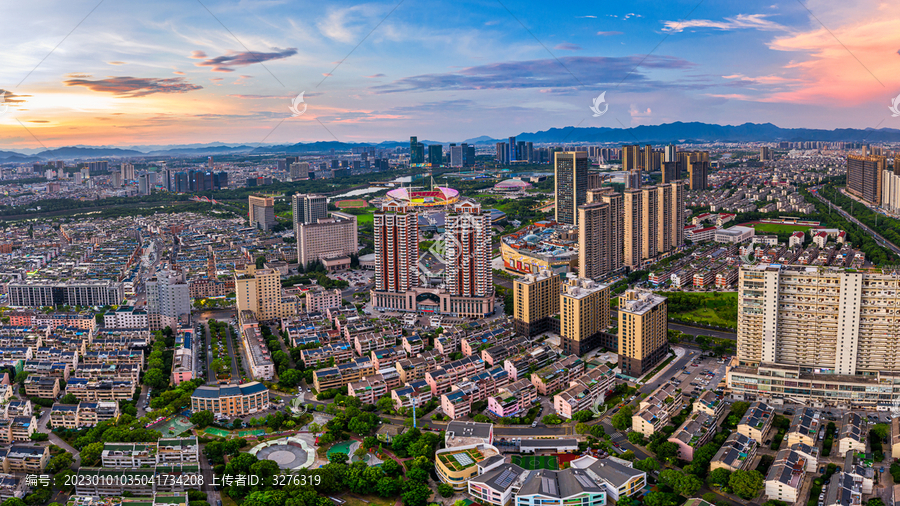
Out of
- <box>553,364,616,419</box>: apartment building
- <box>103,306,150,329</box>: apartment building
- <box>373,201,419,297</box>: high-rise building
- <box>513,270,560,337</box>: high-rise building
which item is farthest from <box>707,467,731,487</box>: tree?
<box>103,306,150,329</box>: apartment building

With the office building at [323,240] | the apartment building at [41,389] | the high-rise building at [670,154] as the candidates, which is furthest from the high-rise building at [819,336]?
the high-rise building at [670,154]

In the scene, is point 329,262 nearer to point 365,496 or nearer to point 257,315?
point 257,315

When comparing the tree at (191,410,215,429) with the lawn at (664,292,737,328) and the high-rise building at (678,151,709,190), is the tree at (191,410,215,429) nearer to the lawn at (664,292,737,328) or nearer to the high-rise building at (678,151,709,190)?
the lawn at (664,292,737,328)

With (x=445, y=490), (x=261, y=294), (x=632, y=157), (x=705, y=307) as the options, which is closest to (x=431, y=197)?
(x=261, y=294)

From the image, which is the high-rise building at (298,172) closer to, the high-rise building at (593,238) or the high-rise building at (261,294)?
the high-rise building at (593,238)

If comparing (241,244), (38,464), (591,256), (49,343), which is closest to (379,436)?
(38,464)
